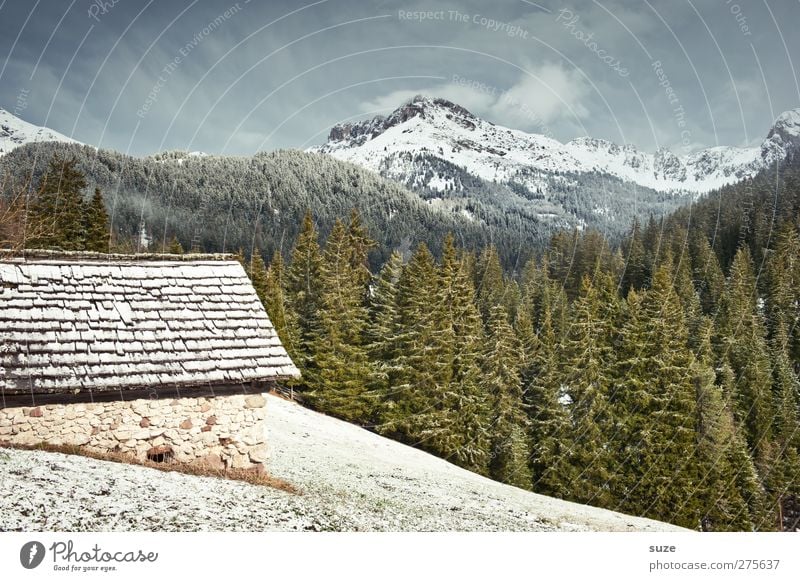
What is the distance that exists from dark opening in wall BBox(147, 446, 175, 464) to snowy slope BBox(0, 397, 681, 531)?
50 centimetres

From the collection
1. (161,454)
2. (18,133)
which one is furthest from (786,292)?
(18,133)

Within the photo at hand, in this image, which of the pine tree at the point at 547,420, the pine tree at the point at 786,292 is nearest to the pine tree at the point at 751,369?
the pine tree at the point at 786,292

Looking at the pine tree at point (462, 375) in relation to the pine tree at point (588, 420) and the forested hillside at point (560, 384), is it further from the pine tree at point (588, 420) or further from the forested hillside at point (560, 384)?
the pine tree at point (588, 420)

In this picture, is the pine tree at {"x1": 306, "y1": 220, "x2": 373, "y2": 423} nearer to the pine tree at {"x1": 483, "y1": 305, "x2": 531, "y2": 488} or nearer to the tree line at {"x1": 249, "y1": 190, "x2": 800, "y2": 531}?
the tree line at {"x1": 249, "y1": 190, "x2": 800, "y2": 531}

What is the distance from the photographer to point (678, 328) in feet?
79.4

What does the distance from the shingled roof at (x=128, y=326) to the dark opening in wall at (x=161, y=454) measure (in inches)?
45.6

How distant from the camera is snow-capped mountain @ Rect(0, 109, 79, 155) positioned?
7828mm

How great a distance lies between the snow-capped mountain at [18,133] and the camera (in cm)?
783

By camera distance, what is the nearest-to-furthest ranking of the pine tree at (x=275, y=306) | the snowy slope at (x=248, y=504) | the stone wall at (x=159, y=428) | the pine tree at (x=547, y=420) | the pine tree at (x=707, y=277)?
the snowy slope at (x=248, y=504) → the stone wall at (x=159, y=428) → the pine tree at (x=547, y=420) → the pine tree at (x=275, y=306) → the pine tree at (x=707, y=277)

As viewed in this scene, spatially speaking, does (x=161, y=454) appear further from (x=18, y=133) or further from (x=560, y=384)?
(x=560, y=384)

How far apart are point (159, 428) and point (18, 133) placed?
18.5 feet

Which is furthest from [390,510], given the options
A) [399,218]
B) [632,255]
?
[399,218]
